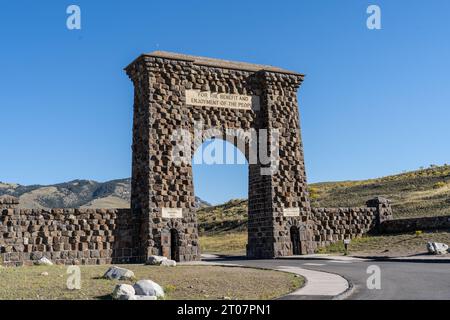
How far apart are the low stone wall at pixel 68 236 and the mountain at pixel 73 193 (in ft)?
237

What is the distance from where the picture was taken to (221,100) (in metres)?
28.7

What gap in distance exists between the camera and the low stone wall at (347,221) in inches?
1222

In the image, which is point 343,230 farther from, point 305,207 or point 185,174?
point 185,174

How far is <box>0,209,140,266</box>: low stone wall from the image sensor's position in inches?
898

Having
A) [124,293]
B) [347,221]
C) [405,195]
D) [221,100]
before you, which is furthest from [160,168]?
[405,195]

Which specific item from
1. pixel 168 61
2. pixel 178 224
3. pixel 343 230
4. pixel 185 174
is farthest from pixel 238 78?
pixel 343 230

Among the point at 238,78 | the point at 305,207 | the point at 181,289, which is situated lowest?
the point at 181,289

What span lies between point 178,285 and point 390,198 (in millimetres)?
41510

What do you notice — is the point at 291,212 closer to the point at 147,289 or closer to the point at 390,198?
the point at 147,289

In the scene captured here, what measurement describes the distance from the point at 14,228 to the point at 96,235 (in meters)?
3.63

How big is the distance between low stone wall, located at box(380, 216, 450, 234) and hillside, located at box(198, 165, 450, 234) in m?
9.43

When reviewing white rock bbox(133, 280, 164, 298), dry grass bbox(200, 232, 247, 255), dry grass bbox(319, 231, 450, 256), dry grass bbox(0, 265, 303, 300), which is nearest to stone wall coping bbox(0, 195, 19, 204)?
dry grass bbox(0, 265, 303, 300)

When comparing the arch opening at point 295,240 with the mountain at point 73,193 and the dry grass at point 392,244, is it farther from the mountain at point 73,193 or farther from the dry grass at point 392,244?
the mountain at point 73,193
